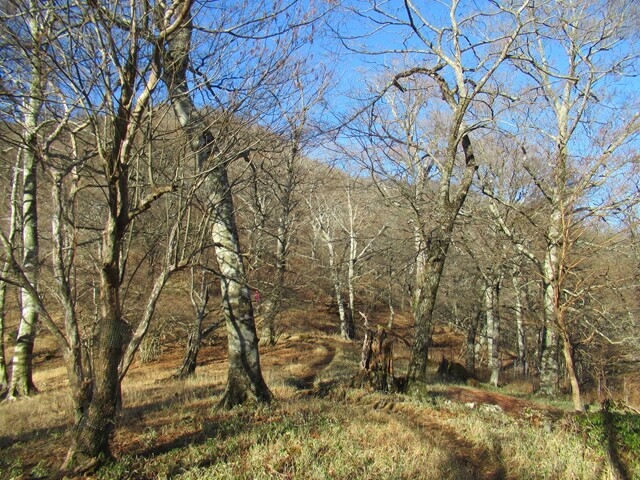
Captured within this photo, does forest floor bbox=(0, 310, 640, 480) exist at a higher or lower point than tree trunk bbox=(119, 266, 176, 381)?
lower

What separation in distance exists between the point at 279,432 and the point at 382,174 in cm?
680

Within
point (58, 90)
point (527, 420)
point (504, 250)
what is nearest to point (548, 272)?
point (504, 250)

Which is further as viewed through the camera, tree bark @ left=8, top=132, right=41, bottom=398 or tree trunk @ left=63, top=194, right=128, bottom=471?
tree bark @ left=8, top=132, right=41, bottom=398

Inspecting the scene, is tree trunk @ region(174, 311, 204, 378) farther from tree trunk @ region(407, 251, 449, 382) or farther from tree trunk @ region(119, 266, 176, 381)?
tree trunk @ region(119, 266, 176, 381)

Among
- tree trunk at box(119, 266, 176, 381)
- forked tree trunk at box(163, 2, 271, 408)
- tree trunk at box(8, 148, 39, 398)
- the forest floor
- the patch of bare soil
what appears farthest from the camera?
tree trunk at box(8, 148, 39, 398)

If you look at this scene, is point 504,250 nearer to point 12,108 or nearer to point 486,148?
A: point 486,148

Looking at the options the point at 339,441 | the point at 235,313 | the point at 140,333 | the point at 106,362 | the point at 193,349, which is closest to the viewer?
the point at 106,362

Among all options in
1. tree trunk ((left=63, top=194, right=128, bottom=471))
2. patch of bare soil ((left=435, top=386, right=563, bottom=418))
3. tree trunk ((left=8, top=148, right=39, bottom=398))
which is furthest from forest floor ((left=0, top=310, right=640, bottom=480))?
tree trunk ((left=8, top=148, right=39, bottom=398))

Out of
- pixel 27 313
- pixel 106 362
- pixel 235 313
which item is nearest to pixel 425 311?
pixel 235 313

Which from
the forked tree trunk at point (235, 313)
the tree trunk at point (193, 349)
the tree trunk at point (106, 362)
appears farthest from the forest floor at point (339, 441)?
the tree trunk at point (193, 349)

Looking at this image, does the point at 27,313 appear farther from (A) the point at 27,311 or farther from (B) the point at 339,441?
(B) the point at 339,441

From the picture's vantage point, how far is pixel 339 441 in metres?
4.72

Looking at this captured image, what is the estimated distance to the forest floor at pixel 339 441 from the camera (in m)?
4.13

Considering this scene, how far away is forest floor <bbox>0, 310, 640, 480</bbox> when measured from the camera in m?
4.13
